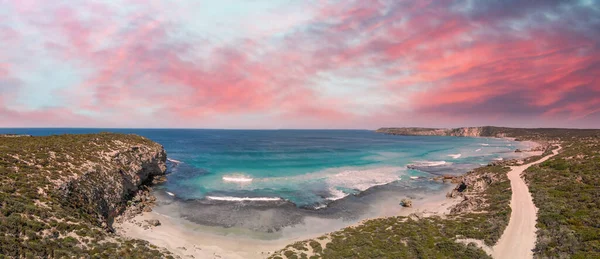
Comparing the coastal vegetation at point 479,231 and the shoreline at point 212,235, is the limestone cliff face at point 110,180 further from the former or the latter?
the coastal vegetation at point 479,231

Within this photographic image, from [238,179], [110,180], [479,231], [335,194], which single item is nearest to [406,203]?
[335,194]

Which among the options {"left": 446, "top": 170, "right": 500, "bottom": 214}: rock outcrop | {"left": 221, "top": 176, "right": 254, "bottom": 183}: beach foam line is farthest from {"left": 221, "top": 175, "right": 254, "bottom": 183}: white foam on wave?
{"left": 446, "top": 170, "right": 500, "bottom": 214}: rock outcrop

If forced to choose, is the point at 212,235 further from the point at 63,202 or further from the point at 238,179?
the point at 238,179

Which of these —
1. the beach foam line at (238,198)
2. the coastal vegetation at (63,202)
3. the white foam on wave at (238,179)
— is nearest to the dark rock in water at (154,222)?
the coastal vegetation at (63,202)

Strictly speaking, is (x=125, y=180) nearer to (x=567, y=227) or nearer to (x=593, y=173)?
(x=567, y=227)

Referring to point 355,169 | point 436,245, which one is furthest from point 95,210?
point 355,169

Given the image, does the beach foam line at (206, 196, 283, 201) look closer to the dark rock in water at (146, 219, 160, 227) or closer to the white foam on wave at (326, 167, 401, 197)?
the dark rock in water at (146, 219, 160, 227)

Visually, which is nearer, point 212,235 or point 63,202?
point 63,202
